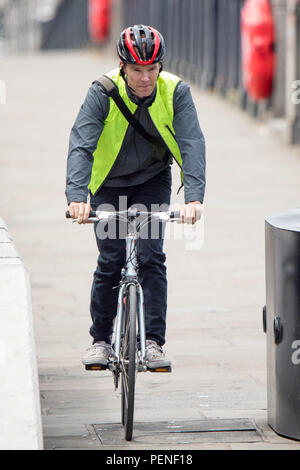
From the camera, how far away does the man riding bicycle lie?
17.5 ft

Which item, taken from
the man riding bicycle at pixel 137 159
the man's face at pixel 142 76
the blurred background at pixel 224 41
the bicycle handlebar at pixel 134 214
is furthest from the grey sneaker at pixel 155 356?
the blurred background at pixel 224 41

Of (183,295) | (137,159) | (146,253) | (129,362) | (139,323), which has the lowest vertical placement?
(183,295)

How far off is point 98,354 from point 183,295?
3324 millimetres

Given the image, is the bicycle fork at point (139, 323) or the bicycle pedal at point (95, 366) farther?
the bicycle pedal at point (95, 366)

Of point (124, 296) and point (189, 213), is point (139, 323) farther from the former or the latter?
point (189, 213)

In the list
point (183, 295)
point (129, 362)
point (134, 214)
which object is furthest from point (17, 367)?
point (183, 295)

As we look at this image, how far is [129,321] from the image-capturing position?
5211 millimetres

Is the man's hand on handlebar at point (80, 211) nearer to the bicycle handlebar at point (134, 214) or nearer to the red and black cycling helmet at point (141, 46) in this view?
the bicycle handlebar at point (134, 214)

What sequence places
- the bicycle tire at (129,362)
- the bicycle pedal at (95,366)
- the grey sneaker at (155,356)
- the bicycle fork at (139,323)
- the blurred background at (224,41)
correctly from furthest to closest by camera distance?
1. the blurred background at (224,41)
2. the bicycle pedal at (95,366)
3. the grey sneaker at (155,356)
4. the bicycle fork at (139,323)
5. the bicycle tire at (129,362)

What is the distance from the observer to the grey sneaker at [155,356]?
549 cm

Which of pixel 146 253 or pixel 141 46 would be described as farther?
pixel 146 253

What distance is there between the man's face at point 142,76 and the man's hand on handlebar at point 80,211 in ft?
1.98

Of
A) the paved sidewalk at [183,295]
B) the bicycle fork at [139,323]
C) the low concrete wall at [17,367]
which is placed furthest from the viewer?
the paved sidewalk at [183,295]

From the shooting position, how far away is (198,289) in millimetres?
9250
